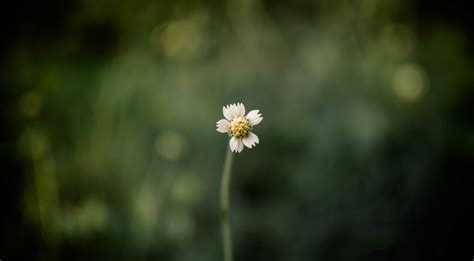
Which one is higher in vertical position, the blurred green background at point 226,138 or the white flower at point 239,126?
the blurred green background at point 226,138

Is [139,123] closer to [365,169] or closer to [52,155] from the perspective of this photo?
[52,155]

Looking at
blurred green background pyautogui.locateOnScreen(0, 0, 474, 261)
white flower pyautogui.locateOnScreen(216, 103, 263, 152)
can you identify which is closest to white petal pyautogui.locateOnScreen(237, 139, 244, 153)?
white flower pyautogui.locateOnScreen(216, 103, 263, 152)

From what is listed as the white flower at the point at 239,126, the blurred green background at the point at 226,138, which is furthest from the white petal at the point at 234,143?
the blurred green background at the point at 226,138

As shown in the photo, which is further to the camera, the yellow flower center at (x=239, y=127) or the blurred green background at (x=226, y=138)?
the blurred green background at (x=226, y=138)

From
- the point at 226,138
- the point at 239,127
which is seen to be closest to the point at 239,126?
the point at 239,127

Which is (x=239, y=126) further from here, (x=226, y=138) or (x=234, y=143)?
(x=226, y=138)

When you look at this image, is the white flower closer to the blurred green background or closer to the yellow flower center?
the yellow flower center

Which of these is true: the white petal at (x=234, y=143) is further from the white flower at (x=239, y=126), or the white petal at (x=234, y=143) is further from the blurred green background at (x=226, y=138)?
the blurred green background at (x=226, y=138)
